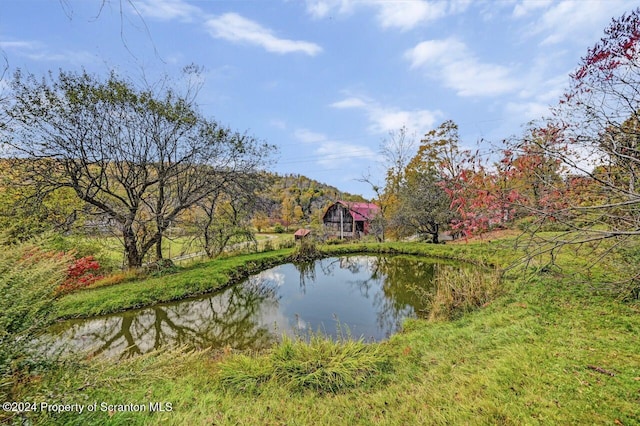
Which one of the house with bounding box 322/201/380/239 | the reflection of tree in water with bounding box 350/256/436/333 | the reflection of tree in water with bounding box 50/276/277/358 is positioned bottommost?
the reflection of tree in water with bounding box 50/276/277/358

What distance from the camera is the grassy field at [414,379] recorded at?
80.9 inches

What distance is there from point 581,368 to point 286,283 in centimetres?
801

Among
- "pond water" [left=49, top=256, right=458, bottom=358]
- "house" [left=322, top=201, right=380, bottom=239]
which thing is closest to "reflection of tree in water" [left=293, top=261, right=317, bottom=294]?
"pond water" [left=49, top=256, right=458, bottom=358]

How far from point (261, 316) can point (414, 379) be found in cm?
437

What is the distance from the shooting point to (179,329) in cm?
599

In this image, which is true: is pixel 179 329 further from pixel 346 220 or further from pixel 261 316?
pixel 346 220

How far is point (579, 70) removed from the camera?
138 inches

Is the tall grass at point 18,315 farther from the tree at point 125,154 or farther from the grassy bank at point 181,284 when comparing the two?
the tree at point 125,154

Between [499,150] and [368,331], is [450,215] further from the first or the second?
[499,150]

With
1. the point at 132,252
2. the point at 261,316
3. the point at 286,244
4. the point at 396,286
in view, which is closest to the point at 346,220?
the point at 286,244

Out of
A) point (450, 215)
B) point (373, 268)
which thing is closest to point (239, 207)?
point (373, 268)

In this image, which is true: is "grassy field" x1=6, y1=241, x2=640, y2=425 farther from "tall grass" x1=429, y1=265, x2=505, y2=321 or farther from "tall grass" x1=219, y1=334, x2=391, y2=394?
"tall grass" x1=429, y1=265, x2=505, y2=321

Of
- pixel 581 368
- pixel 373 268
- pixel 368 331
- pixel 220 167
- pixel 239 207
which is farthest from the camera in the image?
pixel 239 207

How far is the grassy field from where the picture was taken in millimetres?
2055
